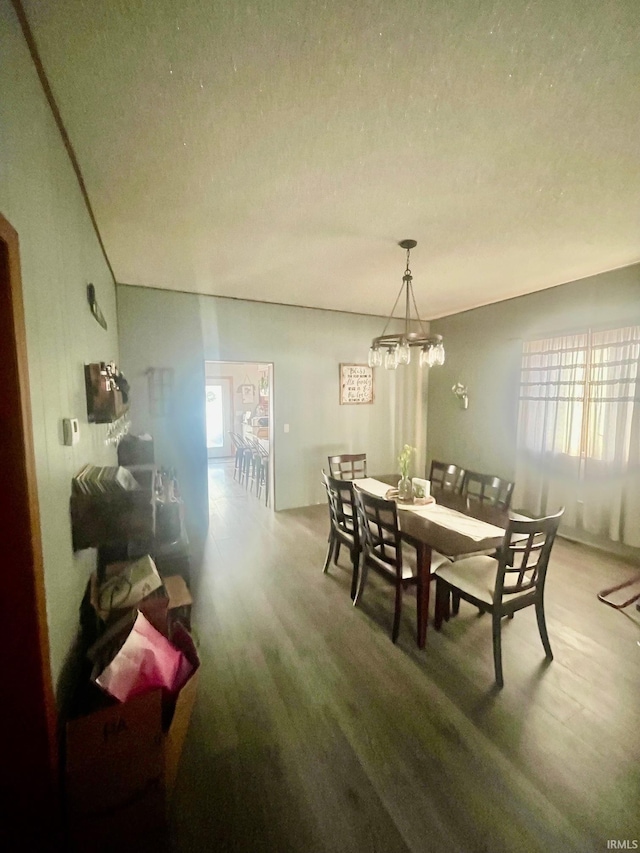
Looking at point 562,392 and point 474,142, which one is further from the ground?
point 474,142

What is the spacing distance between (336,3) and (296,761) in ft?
8.89

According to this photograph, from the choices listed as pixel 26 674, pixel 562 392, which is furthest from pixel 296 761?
pixel 562 392

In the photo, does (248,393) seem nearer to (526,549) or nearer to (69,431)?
(69,431)

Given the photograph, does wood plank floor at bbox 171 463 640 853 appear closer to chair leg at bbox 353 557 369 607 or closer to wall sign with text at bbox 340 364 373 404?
chair leg at bbox 353 557 369 607

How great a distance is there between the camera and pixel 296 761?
57.4 inches

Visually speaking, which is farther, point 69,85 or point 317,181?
point 317,181

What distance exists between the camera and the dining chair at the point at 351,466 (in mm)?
3758

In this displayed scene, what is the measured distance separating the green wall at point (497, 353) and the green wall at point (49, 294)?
4.29 meters

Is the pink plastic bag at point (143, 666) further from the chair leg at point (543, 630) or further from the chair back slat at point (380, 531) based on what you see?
the chair leg at point (543, 630)

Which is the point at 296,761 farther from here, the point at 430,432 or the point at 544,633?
the point at 430,432

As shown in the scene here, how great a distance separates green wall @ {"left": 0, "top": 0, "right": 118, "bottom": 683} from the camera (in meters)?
0.96

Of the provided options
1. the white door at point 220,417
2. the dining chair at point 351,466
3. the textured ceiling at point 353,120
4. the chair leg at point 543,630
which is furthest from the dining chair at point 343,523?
the white door at point 220,417

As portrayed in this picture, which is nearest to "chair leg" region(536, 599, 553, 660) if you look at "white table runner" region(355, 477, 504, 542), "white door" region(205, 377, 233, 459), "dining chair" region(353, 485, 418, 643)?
"white table runner" region(355, 477, 504, 542)

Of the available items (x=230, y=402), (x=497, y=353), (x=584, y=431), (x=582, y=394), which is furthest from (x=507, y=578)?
(x=230, y=402)
